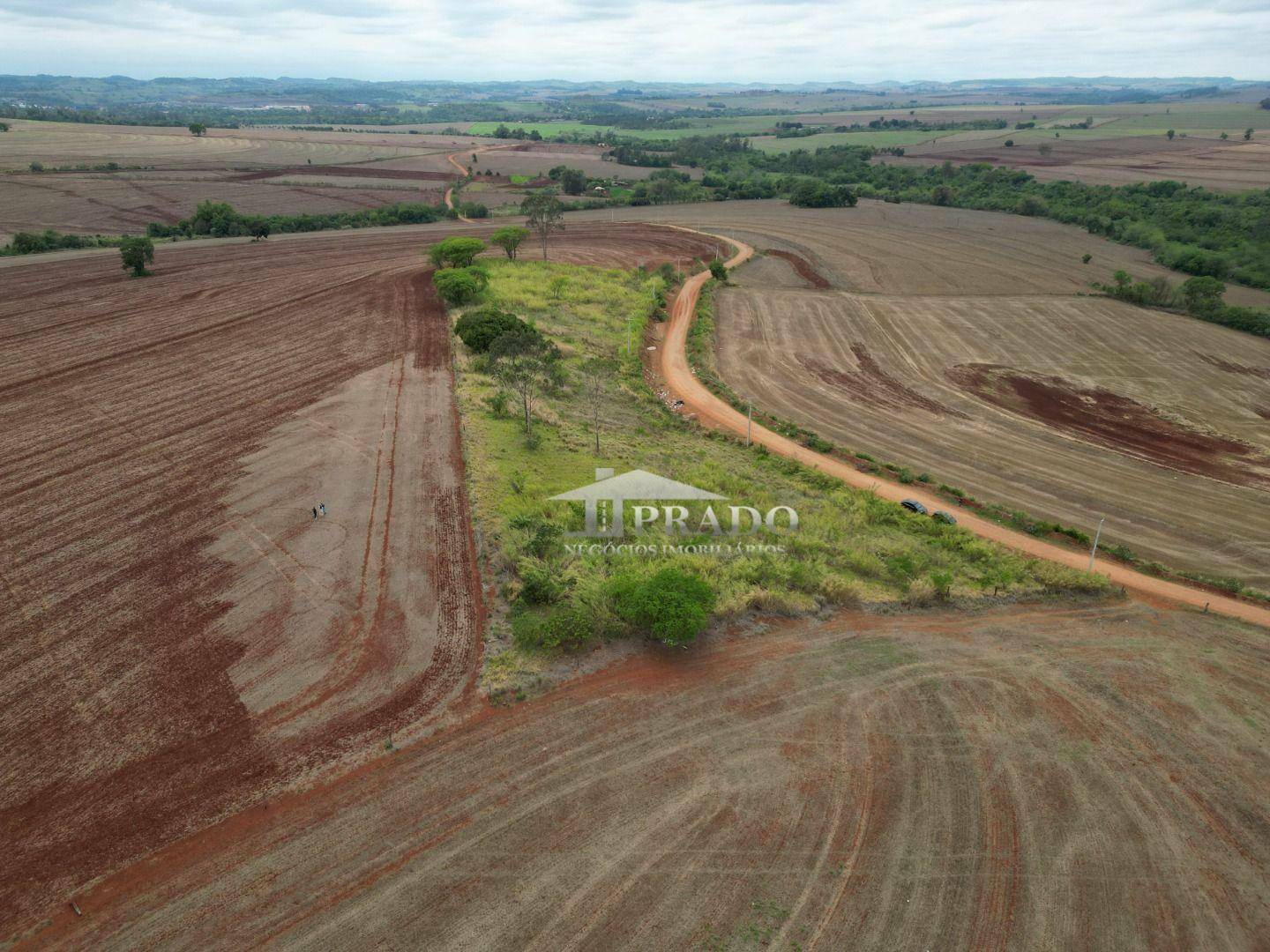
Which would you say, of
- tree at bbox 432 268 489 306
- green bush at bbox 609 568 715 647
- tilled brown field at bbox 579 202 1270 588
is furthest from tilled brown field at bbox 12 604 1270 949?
tree at bbox 432 268 489 306

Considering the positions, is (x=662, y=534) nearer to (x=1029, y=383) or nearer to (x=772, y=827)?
(x=772, y=827)

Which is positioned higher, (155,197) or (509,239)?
(155,197)

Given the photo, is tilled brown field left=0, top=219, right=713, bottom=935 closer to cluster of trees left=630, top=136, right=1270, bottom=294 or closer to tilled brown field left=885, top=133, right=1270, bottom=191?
cluster of trees left=630, top=136, right=1270, bottom=294

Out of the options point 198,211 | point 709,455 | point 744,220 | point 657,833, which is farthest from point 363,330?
point 744,220

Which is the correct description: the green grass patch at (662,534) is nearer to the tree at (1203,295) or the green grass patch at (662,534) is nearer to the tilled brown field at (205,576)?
the tilled brown field at (205,576)

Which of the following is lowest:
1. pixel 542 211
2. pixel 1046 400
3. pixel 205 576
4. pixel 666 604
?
pixel 1046 400

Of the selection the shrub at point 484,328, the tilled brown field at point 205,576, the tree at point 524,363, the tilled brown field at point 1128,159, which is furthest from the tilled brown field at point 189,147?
the tree at point 524,363

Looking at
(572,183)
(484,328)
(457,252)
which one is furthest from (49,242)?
(572,183)
